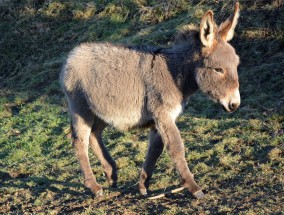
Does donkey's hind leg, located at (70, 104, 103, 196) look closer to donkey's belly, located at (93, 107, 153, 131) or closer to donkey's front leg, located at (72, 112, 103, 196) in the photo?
donkey's front leg, located at (72, 112, 103, 196)

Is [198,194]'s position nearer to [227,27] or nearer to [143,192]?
[143,192]

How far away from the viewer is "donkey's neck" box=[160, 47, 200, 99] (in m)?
6.11

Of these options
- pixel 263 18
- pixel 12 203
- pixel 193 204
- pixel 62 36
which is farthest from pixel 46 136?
pixel 62 36

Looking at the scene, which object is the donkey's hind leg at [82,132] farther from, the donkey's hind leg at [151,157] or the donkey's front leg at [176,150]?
the donkey's front leg at [176,150]

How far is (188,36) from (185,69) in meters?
0.45

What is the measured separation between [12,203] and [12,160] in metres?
2.35

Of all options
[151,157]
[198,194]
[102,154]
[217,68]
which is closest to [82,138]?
[102,154]

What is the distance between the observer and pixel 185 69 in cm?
615

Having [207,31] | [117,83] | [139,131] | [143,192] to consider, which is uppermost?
[207,31]

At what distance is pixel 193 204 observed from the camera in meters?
5.64

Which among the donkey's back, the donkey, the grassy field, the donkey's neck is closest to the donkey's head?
the donkey

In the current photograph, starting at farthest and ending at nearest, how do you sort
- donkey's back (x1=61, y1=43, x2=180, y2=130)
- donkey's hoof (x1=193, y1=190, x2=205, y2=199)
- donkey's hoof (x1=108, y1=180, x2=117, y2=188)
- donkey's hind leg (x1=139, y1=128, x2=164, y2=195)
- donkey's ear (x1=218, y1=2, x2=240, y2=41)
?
1. donkey's hoof (x1=108, y1=180, x2=117, y2=188)
2. donkey's hind leg (x1=139, y1=128, x2=164, y2=195)
3. donkey's back (x1=61, y1=43, x2=180, y2=130)
4. donkey's ear (x1=218, y1=2, x2=240, y2=41)
5. donkey's hoof (x1=193, y1=190, x2=205, y2=199)

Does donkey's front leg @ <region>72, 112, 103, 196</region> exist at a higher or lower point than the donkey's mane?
lower

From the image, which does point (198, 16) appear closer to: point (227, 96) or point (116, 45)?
point (116, 45)
